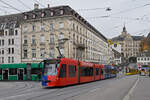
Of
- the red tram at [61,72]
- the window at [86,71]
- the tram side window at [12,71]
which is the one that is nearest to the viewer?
the red tram at [61,72]

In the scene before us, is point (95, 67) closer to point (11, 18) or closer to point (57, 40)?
point (57, 40)

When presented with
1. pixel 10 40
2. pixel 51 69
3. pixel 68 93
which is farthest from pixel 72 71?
pixel 10 40

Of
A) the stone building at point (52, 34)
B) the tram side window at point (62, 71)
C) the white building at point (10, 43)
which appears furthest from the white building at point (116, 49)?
the white building at point (10, 43)

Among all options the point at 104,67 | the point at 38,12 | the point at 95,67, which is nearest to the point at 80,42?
the point at 38,12

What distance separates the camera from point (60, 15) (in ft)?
158

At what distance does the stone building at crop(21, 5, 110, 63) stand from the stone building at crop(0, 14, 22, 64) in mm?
1694

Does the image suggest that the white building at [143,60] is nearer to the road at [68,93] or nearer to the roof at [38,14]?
the roof at [38,14]

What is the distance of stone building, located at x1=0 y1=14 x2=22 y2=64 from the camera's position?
52844 millimetres

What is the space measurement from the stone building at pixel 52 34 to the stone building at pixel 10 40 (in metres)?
1.69

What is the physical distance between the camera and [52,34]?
161 ft

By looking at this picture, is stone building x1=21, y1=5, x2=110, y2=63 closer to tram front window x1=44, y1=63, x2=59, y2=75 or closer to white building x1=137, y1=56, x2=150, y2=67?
tram front window x1=44, y1=63, x2=59, y2=75

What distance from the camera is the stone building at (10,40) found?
52.8 metres

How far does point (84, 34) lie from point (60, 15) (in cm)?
1009

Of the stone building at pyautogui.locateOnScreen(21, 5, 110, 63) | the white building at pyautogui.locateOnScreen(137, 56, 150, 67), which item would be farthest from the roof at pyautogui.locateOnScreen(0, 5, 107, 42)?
the white building at pyautogui.locateOnScreen(137, 56, 150, 67)
